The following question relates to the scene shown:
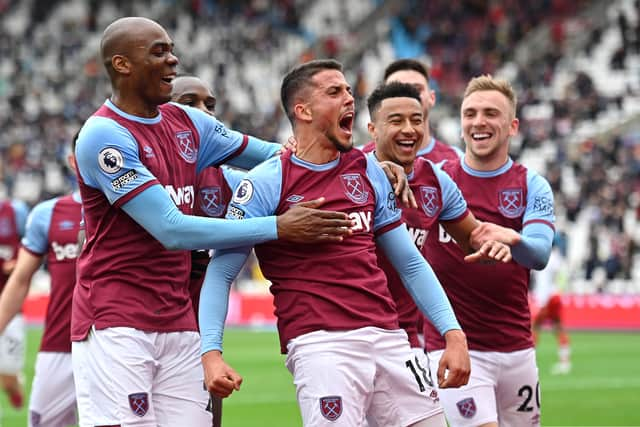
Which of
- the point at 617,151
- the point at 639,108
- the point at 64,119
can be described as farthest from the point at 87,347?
the point at 64,119

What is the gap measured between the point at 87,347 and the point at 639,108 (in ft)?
92.1

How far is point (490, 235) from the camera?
694 centimetres

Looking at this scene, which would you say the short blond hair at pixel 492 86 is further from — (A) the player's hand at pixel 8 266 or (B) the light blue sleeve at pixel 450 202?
(A) the player's hand at pixel 8 266

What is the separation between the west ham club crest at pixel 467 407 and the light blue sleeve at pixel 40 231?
334 cm

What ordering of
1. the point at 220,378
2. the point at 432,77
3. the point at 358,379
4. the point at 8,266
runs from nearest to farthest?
1. the point at 220,378
2. the point at 358,379
3. the point at 8,266
4. the point at 432,77

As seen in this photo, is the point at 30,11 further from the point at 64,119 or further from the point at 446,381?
the point at 446,381

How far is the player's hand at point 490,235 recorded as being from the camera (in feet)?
22.7

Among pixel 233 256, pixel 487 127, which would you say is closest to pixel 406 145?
pixel 487 127

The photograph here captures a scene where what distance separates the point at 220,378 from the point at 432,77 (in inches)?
1239

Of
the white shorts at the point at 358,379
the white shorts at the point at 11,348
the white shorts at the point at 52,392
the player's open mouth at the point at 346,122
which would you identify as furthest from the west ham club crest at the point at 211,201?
the white shorts at the point at 11,348

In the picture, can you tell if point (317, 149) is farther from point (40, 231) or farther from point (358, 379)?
point (40, 231)

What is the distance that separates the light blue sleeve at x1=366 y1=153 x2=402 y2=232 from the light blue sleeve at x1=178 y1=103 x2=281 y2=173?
32.8 inches

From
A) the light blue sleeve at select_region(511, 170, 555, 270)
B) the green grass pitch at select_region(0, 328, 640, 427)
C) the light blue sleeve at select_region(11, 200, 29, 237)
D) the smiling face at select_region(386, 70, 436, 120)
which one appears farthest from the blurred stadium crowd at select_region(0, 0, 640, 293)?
the light blue sleeve at select_region(511, 170, 555, 270)

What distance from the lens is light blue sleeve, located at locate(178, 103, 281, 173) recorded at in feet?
21.7
